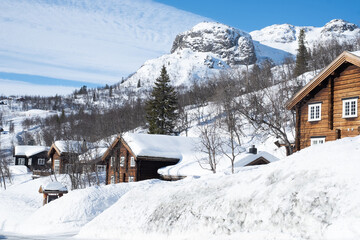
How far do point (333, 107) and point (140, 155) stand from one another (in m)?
19.2

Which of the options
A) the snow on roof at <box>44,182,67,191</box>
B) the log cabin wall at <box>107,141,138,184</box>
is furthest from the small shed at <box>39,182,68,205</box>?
the log cabin wall at <box>107,141,138,184</box>

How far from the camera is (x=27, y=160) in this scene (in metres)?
98.4

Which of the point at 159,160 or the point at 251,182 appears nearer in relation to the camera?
the point at 251,182

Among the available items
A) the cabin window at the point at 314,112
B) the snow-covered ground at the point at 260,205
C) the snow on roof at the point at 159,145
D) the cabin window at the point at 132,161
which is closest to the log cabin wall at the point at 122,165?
the cabin window at the point at 132,161

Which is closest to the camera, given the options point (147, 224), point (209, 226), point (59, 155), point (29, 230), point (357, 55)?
point (209, 226)

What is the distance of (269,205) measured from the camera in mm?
9250

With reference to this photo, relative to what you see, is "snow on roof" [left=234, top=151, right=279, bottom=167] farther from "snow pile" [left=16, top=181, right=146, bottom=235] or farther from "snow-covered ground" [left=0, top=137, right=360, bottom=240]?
"snow-covered ground" [left=0, top=137, right=360, bottom=240]

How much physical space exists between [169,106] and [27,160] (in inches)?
2036

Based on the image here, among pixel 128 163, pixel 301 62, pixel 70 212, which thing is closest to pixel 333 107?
pixel 70 212

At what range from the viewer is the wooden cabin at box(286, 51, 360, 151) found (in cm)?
2348

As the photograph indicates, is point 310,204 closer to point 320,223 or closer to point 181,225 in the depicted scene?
point 320,223

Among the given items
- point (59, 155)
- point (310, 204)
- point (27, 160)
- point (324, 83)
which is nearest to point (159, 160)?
point (324, 83)

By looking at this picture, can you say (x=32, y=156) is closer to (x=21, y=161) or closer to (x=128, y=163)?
(x=21, y=161)

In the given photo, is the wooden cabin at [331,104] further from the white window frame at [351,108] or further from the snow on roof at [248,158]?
the snow on roof at [248,158]
